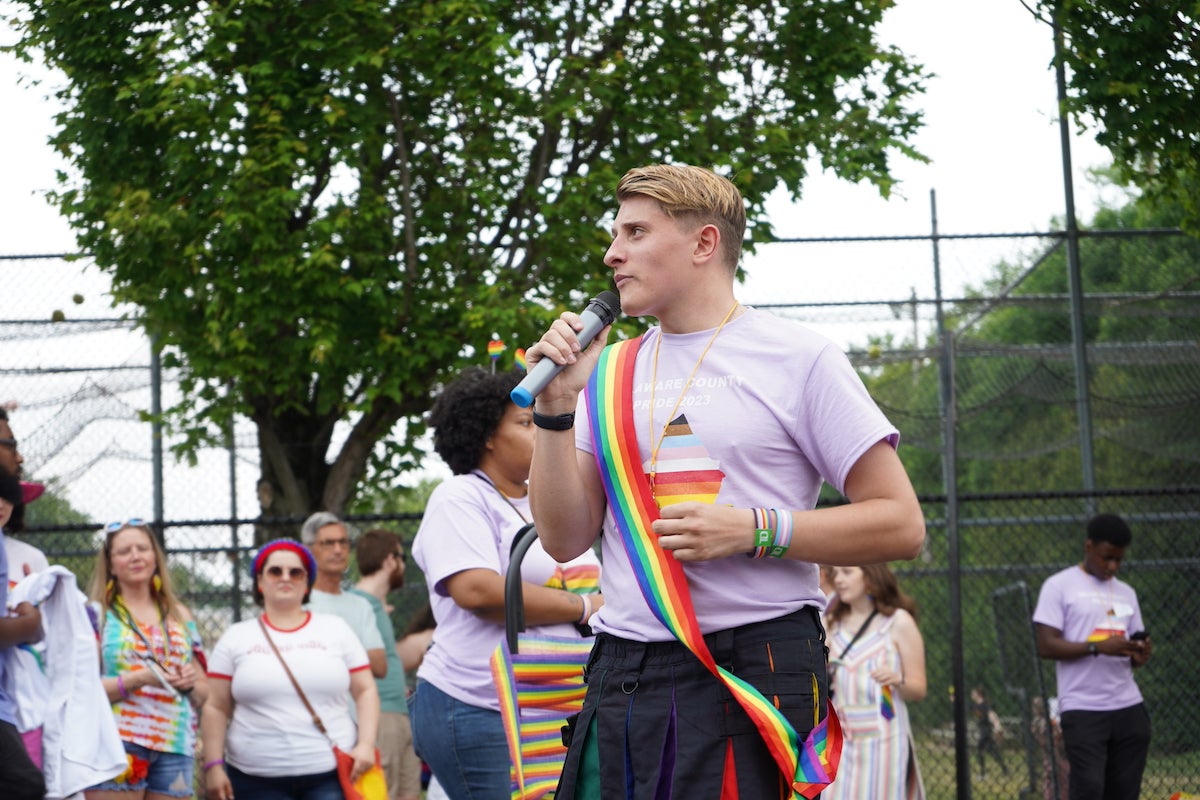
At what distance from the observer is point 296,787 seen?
19.2 feet

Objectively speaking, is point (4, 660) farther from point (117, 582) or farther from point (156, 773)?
point (117, 582)

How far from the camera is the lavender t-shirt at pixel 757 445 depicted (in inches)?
102

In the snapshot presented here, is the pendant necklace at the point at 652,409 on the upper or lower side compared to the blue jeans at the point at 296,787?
upper

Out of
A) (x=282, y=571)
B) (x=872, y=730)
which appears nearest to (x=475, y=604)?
(x=282, y=571)

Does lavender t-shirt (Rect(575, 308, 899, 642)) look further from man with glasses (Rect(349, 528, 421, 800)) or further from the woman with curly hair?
man with glasses (Rect(349, 528, 421, 800))

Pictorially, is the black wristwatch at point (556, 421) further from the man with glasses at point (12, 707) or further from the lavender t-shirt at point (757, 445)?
the man with glasses at point (12, 707)

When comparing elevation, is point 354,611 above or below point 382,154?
below

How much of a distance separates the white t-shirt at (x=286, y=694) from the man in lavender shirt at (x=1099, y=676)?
429 cm

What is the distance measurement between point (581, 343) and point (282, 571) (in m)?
4.04

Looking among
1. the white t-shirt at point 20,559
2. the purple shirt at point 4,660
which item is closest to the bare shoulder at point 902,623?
the white t-shirt at point 20,559

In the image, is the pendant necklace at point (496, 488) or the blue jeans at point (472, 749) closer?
the blue jeans at point (472, 749)

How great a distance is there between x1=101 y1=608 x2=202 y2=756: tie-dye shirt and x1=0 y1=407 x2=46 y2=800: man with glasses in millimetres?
872

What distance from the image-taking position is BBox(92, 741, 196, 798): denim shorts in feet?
19.2

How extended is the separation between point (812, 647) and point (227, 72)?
8.45 m
